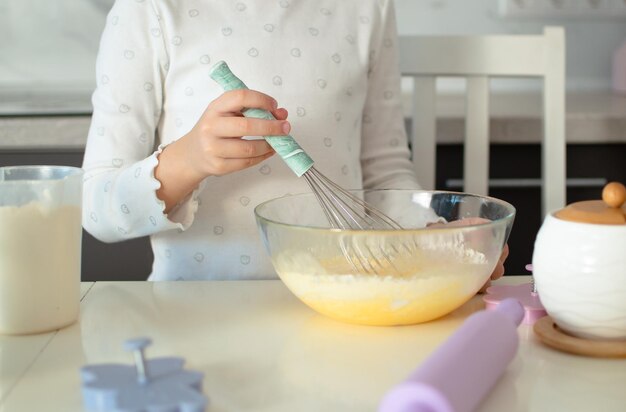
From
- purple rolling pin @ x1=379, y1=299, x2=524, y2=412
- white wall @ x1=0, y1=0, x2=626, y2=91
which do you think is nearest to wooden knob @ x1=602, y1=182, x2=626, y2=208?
purple rolling pin @ x1=379, y1=299, x2=524, y2=412

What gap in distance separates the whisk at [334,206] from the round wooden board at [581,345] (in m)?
0.12

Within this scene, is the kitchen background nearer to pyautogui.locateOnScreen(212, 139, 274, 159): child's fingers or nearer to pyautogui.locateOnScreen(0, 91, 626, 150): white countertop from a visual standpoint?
pyautogui.locateOnScreen(0, 91, 626, 150): white countertop

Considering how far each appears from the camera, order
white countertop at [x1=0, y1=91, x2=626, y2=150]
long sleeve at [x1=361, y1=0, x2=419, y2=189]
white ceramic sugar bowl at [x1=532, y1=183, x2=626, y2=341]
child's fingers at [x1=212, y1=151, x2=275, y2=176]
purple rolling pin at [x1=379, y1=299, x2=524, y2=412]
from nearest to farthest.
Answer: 1. purple rolling pin at [x1=379, y1=299, x2=524, y2=412]
2. white ceramic sugar bowl at [x1=532, y1=183, x2=626, y2=341]
3. child's fingers at [x1=212, y1=151, x2=275, y2=176]
4. long sleeve at [x1=361, y1=0, x2=419, y2=189]
5. white countertop at [x1=0, y1=91, x2=626, y2=150]

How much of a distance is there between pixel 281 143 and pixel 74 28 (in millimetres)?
1253

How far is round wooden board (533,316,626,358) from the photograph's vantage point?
0.62 m

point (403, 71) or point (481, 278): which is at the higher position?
point (403, 71)

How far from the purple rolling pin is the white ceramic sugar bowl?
4 cm

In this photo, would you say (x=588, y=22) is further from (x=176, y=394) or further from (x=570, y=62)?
(x=176, y=394)

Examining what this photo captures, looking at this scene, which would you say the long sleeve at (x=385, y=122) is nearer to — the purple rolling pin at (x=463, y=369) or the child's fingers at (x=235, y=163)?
the child's fingers at (x=235, y=163)

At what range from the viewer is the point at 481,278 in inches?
27.7

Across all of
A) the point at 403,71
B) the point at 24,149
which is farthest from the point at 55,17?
the point at 403,71

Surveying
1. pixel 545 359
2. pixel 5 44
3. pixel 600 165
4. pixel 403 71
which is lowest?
pixel 545 359

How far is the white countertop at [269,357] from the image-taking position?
56 centimetres

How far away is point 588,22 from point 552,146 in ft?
2.35
